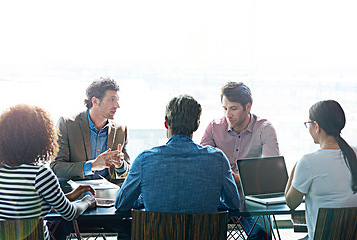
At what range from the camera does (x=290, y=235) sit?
4145 millimetres

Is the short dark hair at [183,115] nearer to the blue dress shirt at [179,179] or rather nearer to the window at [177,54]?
the blue dress shirt at [179,179]

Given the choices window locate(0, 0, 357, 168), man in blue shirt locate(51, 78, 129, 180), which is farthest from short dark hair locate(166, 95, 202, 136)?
window locate(0, 0, 357, 168)

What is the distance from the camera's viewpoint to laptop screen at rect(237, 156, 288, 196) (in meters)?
2.46

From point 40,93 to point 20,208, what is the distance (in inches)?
98.8

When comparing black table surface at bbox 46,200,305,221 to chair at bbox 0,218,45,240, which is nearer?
chair at bbox 0,218,45,240

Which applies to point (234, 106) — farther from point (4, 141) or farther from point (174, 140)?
point (4, 141)

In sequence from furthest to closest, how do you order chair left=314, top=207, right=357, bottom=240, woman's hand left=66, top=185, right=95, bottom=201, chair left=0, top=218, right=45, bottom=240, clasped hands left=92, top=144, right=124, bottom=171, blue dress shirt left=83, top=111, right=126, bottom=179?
blue dress shirt left=83, top=111, right=126, bottom=179 < clasped hands left=92, top=144, right=124, bottom=171 < woman's hand left=66, top=185, right=95, bottom=201 < chair left=314, top=207, right=357, bottom=240 < chair left=0, top=218, right=45, bottom=240

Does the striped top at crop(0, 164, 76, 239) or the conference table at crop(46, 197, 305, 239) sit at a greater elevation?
the striped top at crop(0, 164, 76, 239)

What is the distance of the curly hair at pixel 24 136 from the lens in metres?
1.90

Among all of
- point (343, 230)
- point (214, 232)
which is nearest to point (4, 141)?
point (214, 232)

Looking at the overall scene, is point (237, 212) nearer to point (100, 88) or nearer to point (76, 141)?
point (76, 141)

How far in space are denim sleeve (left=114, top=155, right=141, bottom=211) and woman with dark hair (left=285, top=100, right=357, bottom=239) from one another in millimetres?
760

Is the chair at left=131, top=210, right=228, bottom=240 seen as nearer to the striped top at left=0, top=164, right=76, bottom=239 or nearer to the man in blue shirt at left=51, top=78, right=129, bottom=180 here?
the striped top at left=0, top=164, right=76, bottom=239

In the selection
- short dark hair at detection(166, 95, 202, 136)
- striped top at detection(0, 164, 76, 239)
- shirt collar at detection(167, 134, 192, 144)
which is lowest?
striped top at detection(0, 164, 76, 239)
